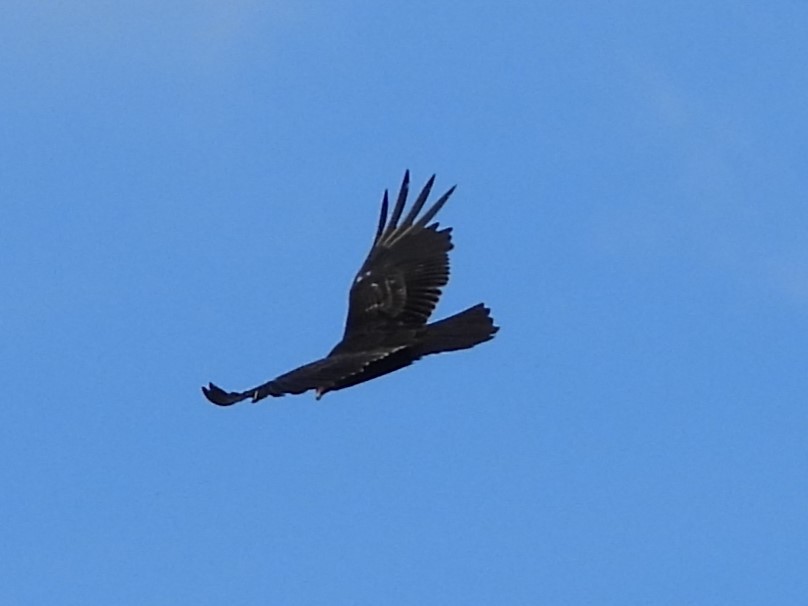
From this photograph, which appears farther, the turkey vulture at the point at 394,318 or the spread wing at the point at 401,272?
the spread wing at the point at 401,272

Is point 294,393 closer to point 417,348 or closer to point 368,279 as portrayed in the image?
point 417,348

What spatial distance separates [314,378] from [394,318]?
292cm

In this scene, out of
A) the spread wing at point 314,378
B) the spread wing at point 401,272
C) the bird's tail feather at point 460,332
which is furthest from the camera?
the spread wing at point 401,272

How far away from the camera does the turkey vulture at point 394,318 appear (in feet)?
83.5

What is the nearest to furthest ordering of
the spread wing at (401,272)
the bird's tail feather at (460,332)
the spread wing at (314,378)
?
the spread wing at (314,378)
the bird's tail feather at (460,332)
the spread wing at (401,272)

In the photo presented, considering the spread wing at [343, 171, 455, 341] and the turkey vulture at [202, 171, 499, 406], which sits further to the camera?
the spread wing at [343, 171, 455, 341]

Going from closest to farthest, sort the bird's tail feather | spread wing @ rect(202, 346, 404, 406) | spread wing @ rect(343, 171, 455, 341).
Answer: spread wing @ rect(202, 346, 404, 406) → the bird's tail feather → spread wing @ rect(343, 171, 455, 341)

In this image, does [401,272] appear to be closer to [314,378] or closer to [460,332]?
[460,332]

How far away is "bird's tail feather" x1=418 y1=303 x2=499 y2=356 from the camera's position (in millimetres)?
26891

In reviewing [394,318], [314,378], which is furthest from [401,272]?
[314,378]

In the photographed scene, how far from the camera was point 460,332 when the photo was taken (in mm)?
27141

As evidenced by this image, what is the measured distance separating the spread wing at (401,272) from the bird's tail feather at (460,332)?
0.60m

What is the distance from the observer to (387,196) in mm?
30266

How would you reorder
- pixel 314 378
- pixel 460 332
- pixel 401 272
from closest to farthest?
1. pixel 314 378
2. pixel 460 332
3. pixel 401 272
